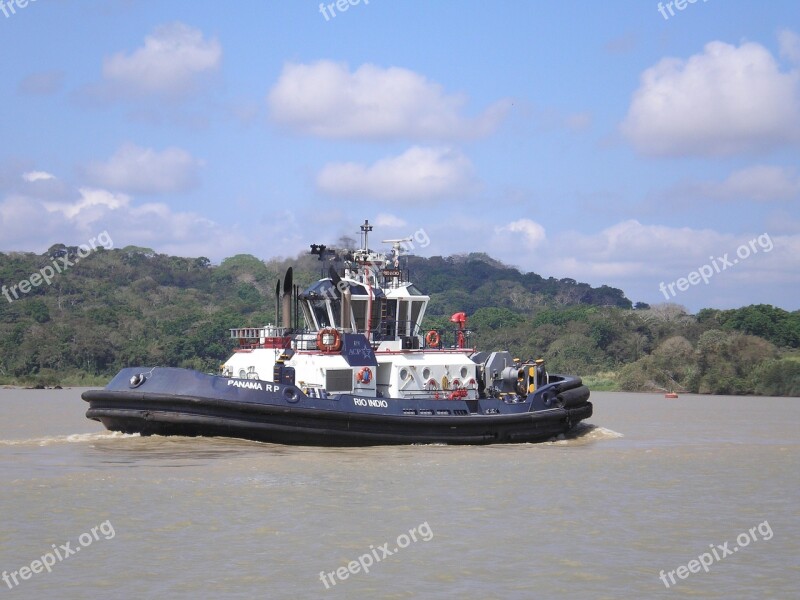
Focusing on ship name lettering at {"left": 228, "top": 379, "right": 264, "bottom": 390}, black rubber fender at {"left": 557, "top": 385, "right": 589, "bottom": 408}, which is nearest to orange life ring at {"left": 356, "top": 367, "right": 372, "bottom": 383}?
ship name lettering at {"left": 228, "top": 379, "right": 264, "bottom": 390}

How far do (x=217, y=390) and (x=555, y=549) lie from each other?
1103 centimetres

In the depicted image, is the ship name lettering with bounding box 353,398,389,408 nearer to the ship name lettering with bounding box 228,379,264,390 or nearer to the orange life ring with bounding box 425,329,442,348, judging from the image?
the ship name lettering with bounding box 228,379,264,390

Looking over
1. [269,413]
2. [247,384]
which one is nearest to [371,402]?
[269,413]

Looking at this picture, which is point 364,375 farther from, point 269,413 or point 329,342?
point 269,413

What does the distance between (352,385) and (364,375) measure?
38 cm

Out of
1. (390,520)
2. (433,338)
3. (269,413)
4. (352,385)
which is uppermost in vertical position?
(433,338)

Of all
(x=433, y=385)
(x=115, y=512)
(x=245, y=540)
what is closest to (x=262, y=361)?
(x=433, y=385)

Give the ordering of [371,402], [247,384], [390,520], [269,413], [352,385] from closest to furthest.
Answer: [390,520], [269,413], [247,384], [371,402], [352,385]

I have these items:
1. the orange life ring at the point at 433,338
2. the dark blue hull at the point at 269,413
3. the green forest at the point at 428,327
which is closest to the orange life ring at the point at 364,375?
the dark blue hull at the point at 269,413

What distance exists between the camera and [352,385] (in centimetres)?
2578

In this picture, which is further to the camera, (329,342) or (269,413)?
(329,342)

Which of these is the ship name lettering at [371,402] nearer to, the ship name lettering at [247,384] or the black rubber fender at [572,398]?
the ship name lettering at [247,384]

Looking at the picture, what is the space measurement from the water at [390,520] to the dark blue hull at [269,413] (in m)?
0.48

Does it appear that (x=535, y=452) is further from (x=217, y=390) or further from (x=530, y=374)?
(x=217, y=390)
